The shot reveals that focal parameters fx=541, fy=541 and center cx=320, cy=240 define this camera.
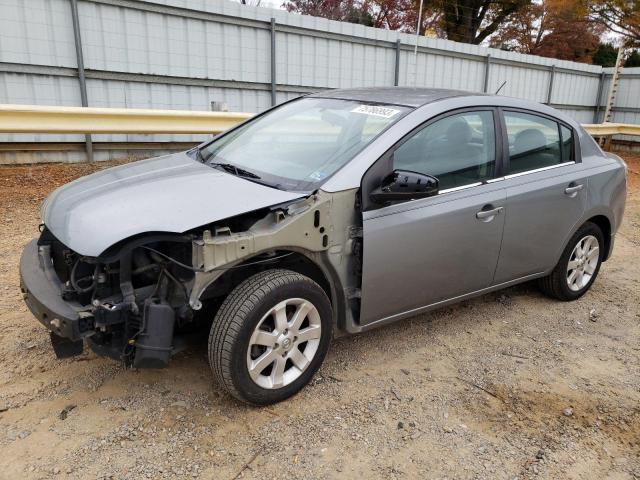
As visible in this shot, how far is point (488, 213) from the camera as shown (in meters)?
3.59

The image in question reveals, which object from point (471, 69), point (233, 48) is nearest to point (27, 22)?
point (233, 48)

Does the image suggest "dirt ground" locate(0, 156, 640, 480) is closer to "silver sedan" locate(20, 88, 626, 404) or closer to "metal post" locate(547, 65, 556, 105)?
"silver sedan" locate(20, 88, 626, 404)

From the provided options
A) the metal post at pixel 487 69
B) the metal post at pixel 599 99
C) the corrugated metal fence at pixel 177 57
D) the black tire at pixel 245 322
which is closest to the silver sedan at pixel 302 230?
the black tire at pixel 245 322

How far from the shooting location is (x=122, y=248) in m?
2.55

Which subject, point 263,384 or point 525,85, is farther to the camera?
point 525,85

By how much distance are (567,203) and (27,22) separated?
23.0 ft

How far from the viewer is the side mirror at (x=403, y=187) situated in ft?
9.97

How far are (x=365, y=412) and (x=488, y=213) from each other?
1552 mm

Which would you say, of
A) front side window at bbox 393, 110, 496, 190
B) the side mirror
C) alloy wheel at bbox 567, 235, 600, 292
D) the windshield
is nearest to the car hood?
the windshield

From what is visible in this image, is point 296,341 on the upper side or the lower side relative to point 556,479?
upper

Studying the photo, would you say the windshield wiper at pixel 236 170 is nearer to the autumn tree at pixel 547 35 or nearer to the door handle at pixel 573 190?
the door handle at pixel 573 190

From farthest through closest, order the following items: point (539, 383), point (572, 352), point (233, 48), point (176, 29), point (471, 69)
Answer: point (471, 69) → point (233, 48) → point (176, 29) → point (572, 352) → point (539, 383)

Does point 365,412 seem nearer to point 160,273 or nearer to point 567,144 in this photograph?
point 160,273

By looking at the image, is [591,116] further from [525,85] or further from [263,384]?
[263,384]
